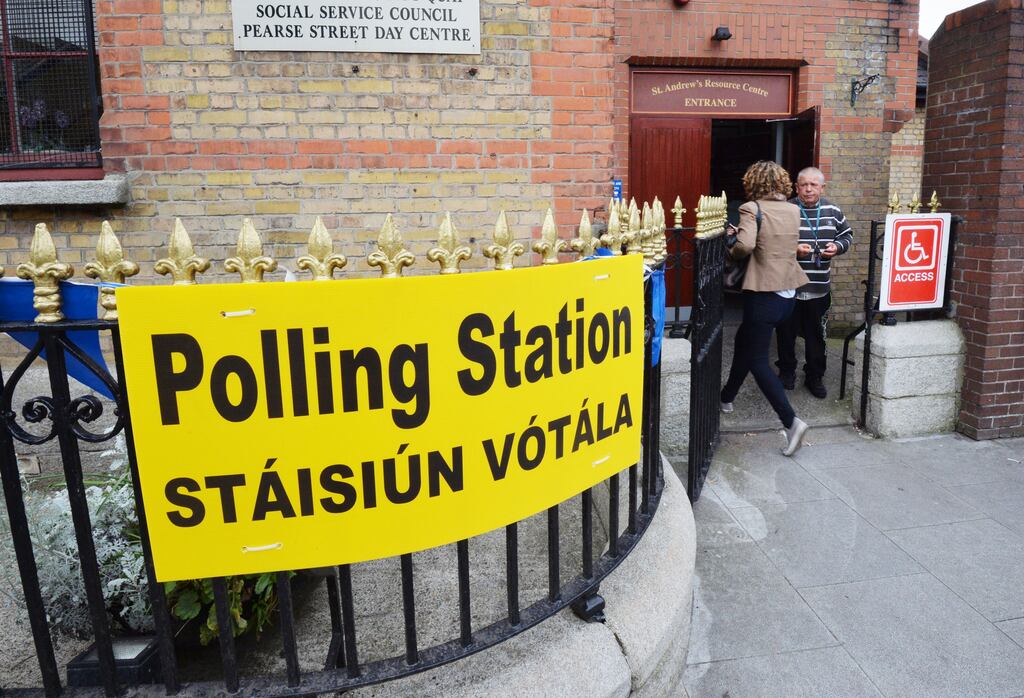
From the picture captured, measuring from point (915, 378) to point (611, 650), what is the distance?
3.62 m

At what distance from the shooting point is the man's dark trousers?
5.59 meters

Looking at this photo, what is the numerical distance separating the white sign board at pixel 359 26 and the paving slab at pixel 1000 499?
3.79 m

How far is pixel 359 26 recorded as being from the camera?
14.3 ft

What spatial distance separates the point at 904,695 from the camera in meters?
2.54

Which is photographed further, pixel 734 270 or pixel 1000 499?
pixel 734 270

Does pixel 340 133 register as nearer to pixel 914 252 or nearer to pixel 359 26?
pixel 359 26

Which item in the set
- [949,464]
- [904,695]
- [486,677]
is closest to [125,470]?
[486,677]

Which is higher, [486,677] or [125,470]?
[125,470]

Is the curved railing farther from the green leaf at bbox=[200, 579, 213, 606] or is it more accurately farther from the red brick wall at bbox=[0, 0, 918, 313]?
the red brick wall at bbox=[0, 0, 918, 313]

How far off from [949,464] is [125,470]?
4.46 metres

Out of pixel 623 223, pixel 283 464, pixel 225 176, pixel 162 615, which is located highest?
pixel 225 176

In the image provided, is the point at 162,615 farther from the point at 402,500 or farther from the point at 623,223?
the point at 623,223

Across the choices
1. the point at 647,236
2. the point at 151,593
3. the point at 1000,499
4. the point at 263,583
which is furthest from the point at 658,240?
the point at 1000,499

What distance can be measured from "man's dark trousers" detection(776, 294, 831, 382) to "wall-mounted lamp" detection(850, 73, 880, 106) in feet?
8.72
